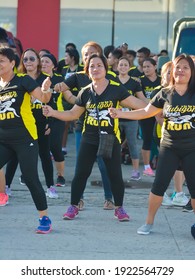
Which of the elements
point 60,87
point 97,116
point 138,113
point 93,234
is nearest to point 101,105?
point 97,116

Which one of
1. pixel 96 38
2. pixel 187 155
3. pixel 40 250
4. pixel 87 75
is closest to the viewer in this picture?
pixel 40 250

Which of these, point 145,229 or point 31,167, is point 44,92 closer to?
point 31,167

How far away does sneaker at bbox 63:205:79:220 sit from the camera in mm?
9000

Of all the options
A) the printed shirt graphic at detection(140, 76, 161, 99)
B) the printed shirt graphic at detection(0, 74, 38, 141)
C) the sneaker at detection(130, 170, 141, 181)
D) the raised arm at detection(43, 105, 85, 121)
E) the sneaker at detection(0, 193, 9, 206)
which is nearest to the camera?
the printed shirt graphic at detection(0, 74, 38, 141)

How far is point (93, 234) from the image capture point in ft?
27.3

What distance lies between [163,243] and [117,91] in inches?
66.1

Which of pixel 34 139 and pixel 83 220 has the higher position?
pixel 34 139

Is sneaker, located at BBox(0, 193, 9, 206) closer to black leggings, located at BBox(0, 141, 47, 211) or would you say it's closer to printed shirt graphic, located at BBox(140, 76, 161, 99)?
black leggings, located at BBox(0, 141, 47, 211)

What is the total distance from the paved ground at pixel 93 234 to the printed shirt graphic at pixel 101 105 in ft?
3.09

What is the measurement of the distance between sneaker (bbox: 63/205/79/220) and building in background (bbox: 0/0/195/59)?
39.0 feet

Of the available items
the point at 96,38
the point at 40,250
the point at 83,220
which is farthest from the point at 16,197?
the point at 96,38

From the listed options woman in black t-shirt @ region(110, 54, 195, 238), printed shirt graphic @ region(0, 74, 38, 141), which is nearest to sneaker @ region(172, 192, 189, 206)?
woman in black t-shirt @ region(110, 54, 195, 238)

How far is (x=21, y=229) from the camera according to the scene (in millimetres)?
8469

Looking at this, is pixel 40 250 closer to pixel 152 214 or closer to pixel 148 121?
pixel 152 214
